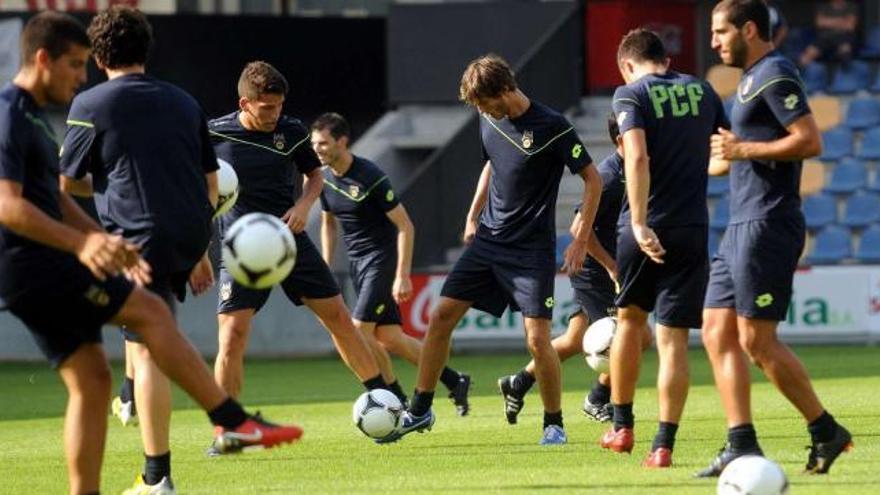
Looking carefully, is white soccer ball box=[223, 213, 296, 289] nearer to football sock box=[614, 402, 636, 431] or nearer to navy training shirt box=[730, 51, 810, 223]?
navy training shirt box=[730, 51, 810, 223]

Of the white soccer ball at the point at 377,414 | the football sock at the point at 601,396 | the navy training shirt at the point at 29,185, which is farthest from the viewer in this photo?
the football sock at the point at 601,396

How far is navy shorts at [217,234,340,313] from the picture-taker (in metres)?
11.2

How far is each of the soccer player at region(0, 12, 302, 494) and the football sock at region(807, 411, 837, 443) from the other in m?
2.63

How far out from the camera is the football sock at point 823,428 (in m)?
8.80

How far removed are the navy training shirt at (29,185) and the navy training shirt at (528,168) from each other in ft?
13.0

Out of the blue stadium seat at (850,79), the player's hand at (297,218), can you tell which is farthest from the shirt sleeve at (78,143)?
the blue stadium seat at (850,79)

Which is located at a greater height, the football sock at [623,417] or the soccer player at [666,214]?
the soccer player at [666,214]

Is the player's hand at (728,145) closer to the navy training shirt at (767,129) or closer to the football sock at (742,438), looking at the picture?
the navy training shirt at (767,129)

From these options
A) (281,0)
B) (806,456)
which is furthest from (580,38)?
(806,456)

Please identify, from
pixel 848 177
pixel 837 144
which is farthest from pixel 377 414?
pixel 837 144

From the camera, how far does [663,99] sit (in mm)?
9516

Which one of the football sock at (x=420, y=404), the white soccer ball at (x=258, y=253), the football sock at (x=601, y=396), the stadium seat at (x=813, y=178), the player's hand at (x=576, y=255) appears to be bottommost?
the stadium seat at (x=813, y=178)

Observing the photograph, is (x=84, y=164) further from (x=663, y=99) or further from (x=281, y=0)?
(x=281, y=0)

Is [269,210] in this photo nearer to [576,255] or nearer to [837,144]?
[576,255]
